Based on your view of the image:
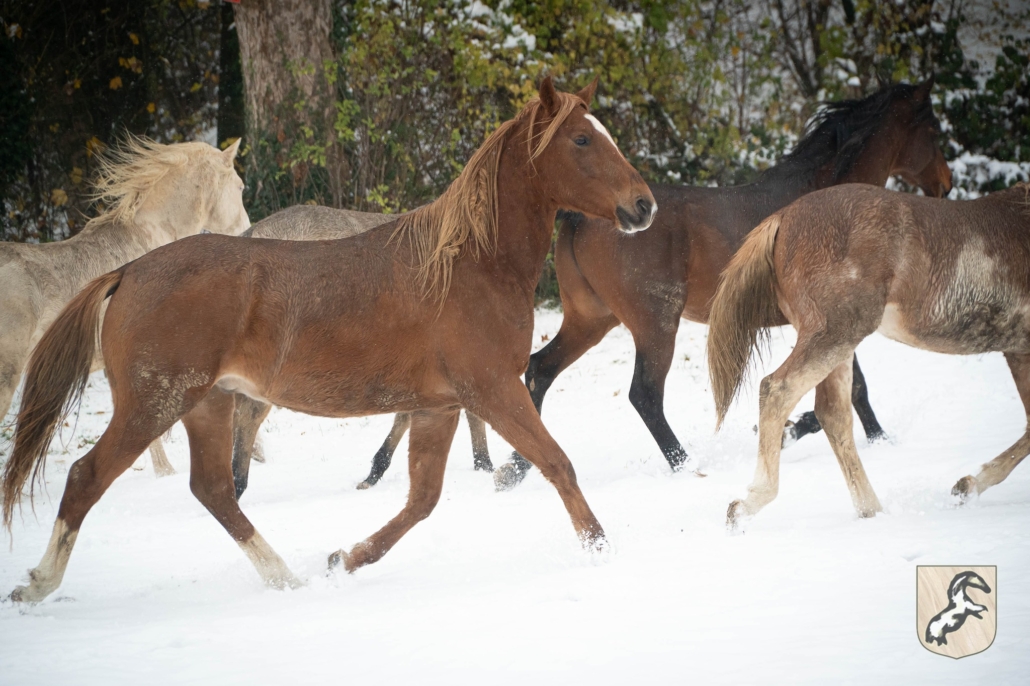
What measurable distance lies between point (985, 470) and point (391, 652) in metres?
3.03

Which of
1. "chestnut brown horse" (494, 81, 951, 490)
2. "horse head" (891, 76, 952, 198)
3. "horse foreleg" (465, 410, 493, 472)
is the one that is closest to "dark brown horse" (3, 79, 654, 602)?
"chestnut brown horse" (494, 81, 951, 490)

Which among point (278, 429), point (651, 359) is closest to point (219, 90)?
point (278, 429)

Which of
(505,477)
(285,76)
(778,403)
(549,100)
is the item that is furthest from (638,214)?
(285,76)

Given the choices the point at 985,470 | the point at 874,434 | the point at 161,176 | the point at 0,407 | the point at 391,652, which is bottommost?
→ the point at 391,652

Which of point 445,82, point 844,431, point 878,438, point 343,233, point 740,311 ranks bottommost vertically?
point 844,431

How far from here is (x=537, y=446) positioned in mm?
3852

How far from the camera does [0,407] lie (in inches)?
231

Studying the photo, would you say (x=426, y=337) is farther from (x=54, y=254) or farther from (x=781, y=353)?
(x=781, y=353)

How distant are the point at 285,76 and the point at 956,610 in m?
9.06

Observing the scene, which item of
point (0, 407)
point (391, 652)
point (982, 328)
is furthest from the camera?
point (0, 407)

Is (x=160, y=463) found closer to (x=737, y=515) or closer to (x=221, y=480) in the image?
(x=221, y=480)

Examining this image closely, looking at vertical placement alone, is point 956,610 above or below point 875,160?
below

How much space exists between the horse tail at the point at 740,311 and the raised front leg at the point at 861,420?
4.70 ft

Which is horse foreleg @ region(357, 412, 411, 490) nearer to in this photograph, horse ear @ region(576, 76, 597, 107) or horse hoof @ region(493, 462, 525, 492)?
horse hoof @ region(493, 462, 525, 492)
